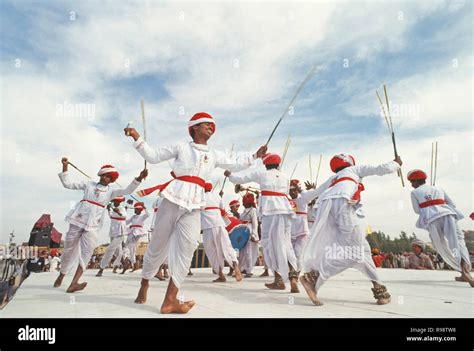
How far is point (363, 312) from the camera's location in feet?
10.6

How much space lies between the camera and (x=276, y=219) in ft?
17.1

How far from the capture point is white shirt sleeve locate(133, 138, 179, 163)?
3.44 meters

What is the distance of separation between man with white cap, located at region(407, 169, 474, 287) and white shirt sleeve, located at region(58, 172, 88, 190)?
6629 mm

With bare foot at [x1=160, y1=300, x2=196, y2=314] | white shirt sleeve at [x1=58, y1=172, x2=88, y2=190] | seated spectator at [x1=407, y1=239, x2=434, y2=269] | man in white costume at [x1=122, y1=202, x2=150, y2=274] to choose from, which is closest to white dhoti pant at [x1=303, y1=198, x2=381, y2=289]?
bare foot at [x1=160, y1=300, x2=196, y2=314]

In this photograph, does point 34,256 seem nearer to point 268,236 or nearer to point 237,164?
point 268,236

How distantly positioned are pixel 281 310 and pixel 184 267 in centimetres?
115

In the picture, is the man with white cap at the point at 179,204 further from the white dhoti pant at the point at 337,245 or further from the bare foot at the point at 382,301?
the bare foot at the point at 382,301

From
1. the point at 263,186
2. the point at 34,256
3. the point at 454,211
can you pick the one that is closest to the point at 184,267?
the point at 263,186

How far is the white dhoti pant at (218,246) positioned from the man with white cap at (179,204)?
10.2ft
